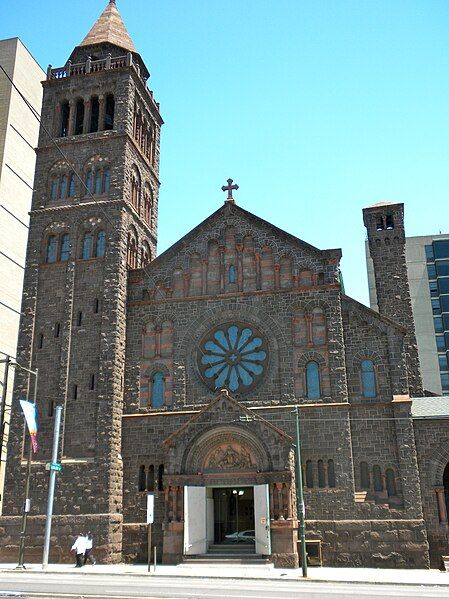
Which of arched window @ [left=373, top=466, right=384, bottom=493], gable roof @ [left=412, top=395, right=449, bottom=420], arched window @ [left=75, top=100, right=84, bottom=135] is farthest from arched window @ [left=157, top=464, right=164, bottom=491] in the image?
arched window @ [left=75, top=100, right=84, bottom=135]

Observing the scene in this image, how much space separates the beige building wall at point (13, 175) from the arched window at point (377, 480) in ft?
108

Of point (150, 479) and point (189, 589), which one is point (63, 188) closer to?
point (150, 479)

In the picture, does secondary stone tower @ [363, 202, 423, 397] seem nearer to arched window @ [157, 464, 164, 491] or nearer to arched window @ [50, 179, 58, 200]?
arched window @ [157, 464, 164, 491]

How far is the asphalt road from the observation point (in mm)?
16531

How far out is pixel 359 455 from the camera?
29.3 metres

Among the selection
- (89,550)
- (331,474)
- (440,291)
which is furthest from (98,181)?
(440,291)

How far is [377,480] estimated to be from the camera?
28922mm

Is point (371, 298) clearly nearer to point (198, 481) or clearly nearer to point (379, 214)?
point (379, 214)

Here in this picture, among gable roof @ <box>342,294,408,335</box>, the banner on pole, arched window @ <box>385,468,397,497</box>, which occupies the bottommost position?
arched window @ <box>385,468,397,497</box>

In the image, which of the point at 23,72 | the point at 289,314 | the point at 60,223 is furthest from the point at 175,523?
the point at 23,72

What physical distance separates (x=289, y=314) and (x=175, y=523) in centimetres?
1170

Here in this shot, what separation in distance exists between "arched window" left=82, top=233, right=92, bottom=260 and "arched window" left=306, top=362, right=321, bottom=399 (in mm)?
13724

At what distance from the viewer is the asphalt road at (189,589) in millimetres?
16531

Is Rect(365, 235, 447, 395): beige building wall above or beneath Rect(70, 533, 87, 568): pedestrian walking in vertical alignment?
above
